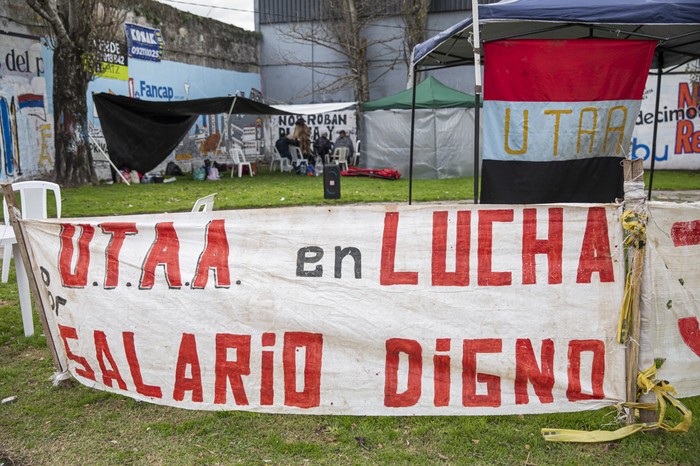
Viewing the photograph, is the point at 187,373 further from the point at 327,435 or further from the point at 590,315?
the point at 590,315

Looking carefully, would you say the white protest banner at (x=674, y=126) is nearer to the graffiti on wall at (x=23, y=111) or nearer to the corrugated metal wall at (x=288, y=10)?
the corrugated metal wall at (x=288, y=10)

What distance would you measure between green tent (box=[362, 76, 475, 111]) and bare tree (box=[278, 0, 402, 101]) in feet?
25.3

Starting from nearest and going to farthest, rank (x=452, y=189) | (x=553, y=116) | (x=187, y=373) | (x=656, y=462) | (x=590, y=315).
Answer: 1. (x=656, y=462)
2. (x=590, y=315)
3. (x=187, y=373)
4. (x=553, y=116)
5. (x=452, y=189)

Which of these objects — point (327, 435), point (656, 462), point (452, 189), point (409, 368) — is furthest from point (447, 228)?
point (452, 189)

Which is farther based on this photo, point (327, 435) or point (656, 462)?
point (327, 435)

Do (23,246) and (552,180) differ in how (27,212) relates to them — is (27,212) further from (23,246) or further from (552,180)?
(552,180)

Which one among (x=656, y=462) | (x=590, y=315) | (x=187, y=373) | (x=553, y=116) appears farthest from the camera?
(x=553, y=116)

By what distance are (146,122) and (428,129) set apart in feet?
25.6

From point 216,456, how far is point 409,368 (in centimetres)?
111

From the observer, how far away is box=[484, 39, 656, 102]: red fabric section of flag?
625 cm

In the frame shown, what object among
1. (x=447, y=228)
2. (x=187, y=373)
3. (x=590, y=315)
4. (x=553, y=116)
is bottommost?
(x=187, y=373)

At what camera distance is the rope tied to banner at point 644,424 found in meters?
3.29

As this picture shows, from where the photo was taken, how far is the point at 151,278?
3705 mm

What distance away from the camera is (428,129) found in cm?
1866
